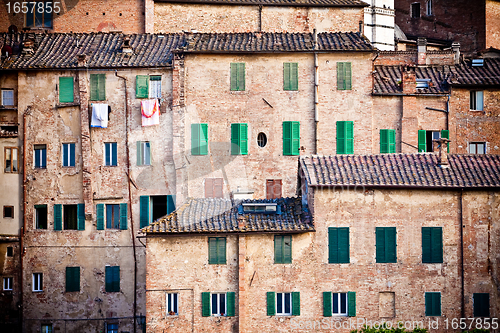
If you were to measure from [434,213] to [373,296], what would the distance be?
14.1ft

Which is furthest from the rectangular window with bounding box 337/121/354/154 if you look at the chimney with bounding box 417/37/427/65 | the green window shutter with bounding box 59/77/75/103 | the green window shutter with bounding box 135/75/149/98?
the green window shutter with bounding box 59/77/75/103

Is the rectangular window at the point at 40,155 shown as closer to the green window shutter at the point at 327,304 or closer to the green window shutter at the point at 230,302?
the green window shutter at the point at 230,302

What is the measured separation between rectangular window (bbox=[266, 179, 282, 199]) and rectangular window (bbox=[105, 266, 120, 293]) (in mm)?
8548

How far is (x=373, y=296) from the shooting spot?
33375mm

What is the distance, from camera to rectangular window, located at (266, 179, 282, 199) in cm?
4100

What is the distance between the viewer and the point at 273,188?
41062 millimetres

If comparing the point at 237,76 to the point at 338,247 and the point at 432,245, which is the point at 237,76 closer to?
the point at 338,247

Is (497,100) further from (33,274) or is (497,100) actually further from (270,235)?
(33,274)

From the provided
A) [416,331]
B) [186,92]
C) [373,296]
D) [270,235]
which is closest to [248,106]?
[186,92]

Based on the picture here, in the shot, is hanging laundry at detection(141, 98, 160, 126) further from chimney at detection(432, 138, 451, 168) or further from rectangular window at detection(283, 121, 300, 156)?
chimney at detection(432, 138, 451, 168)

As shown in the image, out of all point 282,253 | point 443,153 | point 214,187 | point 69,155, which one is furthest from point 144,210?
point 443,153

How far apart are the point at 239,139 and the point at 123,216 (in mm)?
7130

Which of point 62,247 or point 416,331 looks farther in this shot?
point 62,247

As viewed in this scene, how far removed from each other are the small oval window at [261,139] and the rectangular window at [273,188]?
1885mm
